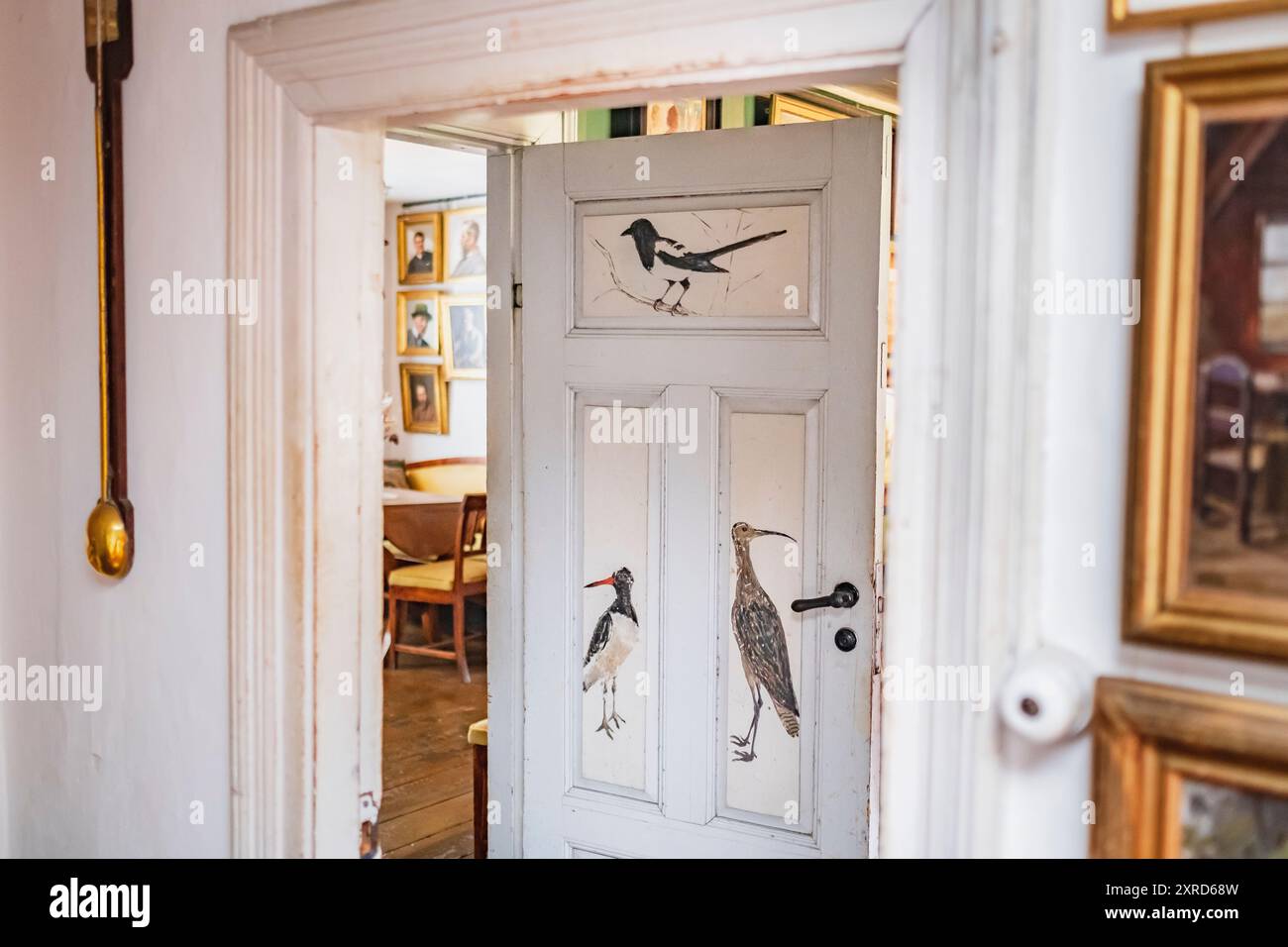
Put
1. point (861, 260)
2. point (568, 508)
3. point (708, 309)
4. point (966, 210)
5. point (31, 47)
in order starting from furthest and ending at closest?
point (568, 508) → point (708, 309) → point (861, 260) → point (31, 47) → point (966, 210)

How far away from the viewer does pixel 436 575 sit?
6359mm

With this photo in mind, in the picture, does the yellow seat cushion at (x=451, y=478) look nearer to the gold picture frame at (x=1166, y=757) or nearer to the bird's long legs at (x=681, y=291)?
the bird's long legs at (x=681, y=291)

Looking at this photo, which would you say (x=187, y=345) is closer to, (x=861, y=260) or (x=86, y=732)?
(x=86, y=732)

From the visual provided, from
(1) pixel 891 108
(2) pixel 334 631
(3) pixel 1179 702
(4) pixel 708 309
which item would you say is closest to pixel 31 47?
(2) pixel 334 631

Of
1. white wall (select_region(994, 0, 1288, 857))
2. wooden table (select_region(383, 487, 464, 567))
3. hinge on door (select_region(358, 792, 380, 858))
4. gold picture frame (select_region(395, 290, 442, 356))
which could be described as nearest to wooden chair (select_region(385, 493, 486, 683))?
wooden table (select_region(383, 487, 464, 567))

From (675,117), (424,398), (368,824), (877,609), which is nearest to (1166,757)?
(368,824)

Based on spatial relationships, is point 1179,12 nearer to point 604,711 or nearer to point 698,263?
point 698,263

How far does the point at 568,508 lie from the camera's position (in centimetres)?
291

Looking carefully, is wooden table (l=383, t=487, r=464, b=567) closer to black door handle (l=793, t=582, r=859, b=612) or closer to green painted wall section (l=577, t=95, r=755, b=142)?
green painted wall section (l=577, t=95, r=755, b=142)

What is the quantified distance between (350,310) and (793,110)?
7.05ft

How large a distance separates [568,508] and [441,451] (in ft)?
18.6

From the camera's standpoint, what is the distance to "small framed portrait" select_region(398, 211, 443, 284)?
Answer: 27.0ft

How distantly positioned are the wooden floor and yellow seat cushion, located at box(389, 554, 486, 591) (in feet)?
1.67

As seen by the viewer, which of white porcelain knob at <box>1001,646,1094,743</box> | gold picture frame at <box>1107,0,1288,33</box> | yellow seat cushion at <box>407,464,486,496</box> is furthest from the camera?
yellow seat cushion at <box>407,464,486,496</box>
